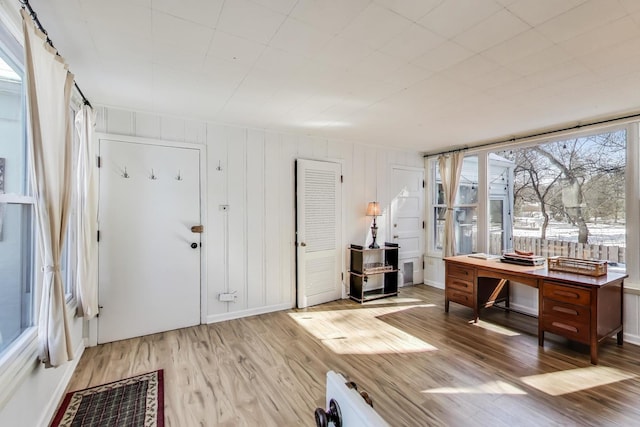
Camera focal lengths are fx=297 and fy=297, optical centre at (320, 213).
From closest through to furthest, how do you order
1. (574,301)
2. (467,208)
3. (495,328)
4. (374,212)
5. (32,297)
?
1. (32,297)
2. (574,301)
3. (495,328)
4. (374,212)
5. (467,208)

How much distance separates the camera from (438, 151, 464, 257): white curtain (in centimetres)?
461

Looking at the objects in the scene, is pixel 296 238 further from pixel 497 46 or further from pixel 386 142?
pixel 497 46

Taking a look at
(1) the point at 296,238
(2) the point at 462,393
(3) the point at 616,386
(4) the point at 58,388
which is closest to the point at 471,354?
(2) the point at 462,393

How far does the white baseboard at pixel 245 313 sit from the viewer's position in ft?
11.3

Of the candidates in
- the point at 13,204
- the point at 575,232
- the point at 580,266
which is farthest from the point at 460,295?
the point at 13,204

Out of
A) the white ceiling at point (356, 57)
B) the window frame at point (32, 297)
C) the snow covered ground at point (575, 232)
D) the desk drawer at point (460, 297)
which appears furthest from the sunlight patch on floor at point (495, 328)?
the window frame at point (32, 297)

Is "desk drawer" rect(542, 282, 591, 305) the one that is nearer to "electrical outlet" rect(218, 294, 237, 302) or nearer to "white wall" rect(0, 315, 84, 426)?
"electrical outlet" rect(218, 294, 237, 302)

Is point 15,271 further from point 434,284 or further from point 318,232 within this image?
point 434,284

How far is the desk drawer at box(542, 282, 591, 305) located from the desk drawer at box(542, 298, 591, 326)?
0.04 metres

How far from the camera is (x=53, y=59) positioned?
63.3 inches

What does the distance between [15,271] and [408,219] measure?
4.69 meters

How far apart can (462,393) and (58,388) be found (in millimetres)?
2853

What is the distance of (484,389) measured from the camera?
2.20 m

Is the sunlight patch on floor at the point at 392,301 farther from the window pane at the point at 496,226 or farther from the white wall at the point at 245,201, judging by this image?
the window pane at the point at 496,226
